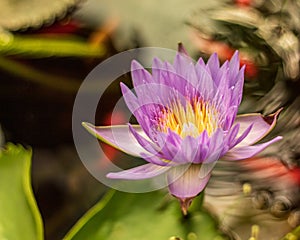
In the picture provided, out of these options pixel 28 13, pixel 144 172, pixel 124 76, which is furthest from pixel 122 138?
pixel 28 13

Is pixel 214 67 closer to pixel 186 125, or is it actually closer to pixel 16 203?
pixel 186 125

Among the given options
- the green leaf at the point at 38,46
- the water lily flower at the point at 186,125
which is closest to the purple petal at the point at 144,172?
the water lily flower at the point at 186,125

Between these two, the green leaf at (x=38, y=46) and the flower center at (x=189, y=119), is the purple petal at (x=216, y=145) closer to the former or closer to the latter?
the flower center at (x=189, y=119)

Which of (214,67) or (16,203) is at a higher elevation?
(214,67)


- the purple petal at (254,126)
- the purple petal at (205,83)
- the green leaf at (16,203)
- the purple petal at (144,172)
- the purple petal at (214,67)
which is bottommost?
the green leaf at (16,203)

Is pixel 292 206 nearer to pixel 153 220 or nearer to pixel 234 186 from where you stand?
pixel 234 186

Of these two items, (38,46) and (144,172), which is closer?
(144,172)
